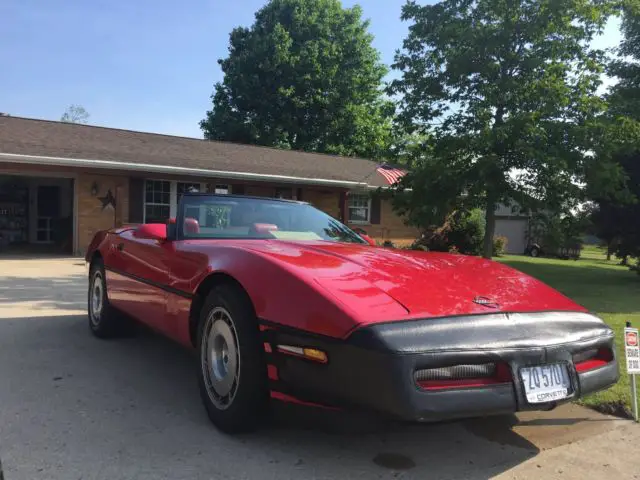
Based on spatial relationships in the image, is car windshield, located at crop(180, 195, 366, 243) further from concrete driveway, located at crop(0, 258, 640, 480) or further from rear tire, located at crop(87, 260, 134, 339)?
rear tire, located at crop(87, 260, 134, 339)

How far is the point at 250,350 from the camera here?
274 centimetres

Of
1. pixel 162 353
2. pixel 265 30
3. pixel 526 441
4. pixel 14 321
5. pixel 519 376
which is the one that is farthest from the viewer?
pixel 265 30

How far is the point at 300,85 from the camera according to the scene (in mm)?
31344

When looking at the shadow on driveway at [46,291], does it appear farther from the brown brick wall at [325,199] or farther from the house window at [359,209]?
the house window at [359,209]

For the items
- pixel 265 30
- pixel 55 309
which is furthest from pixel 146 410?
pixel 265 30

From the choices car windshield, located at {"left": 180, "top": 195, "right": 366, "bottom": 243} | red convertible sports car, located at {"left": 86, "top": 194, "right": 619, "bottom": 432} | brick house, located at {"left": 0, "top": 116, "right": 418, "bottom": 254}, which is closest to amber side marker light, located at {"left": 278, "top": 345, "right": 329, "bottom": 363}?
red convertible sports car, located at {"left": 86, "top": 194, "right": 619, "bottom": 432}

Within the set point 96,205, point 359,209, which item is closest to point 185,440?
point 96,205

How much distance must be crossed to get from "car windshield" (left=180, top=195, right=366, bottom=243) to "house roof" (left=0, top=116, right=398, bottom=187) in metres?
11.2

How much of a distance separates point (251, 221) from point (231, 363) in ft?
4.84

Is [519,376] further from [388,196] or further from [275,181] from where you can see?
[275,181]

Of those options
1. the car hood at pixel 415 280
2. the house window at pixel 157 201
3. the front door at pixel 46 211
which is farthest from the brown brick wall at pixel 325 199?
the car hood at pixel 415 280

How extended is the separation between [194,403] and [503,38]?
8.40 m

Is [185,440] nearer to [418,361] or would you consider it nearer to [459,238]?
[418,361]

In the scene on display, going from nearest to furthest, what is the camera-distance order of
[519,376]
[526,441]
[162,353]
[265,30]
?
[519,376] < [526,441] < [162,353] < [265,30]
